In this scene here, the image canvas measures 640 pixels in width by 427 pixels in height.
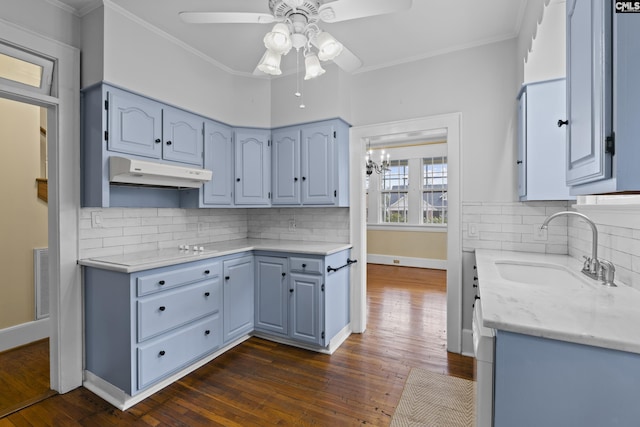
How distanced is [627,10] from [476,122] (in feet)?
6.31

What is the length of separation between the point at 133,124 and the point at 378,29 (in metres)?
2.10

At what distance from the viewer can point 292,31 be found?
1.54 m

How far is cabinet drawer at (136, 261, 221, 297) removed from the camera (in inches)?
80.3

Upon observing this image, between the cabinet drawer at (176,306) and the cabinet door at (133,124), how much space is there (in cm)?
111

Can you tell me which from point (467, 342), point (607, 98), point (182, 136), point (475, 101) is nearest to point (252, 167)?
point (182, 136)

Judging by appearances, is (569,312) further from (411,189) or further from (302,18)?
(411,189)

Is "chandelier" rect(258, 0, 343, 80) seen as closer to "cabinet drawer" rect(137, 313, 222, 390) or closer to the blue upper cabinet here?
the blue upper cabinet

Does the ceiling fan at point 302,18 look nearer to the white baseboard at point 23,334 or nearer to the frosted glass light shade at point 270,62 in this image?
the frosted glass light shade at point 270,62

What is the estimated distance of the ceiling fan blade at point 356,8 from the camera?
1.40m

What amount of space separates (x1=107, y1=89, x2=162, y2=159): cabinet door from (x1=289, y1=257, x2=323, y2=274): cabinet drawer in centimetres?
147

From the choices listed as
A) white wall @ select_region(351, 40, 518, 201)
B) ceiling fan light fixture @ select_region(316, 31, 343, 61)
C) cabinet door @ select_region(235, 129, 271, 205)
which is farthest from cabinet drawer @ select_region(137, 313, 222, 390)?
white wall @ select_region(351, 40, 518, 201)

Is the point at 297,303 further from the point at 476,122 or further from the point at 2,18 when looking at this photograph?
the point at 2,18

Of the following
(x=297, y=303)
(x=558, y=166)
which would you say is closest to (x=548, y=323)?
(x=558, y=166)

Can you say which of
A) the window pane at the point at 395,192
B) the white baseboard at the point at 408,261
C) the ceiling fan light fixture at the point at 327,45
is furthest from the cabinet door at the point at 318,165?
the white baseboard at the point at 408,261
